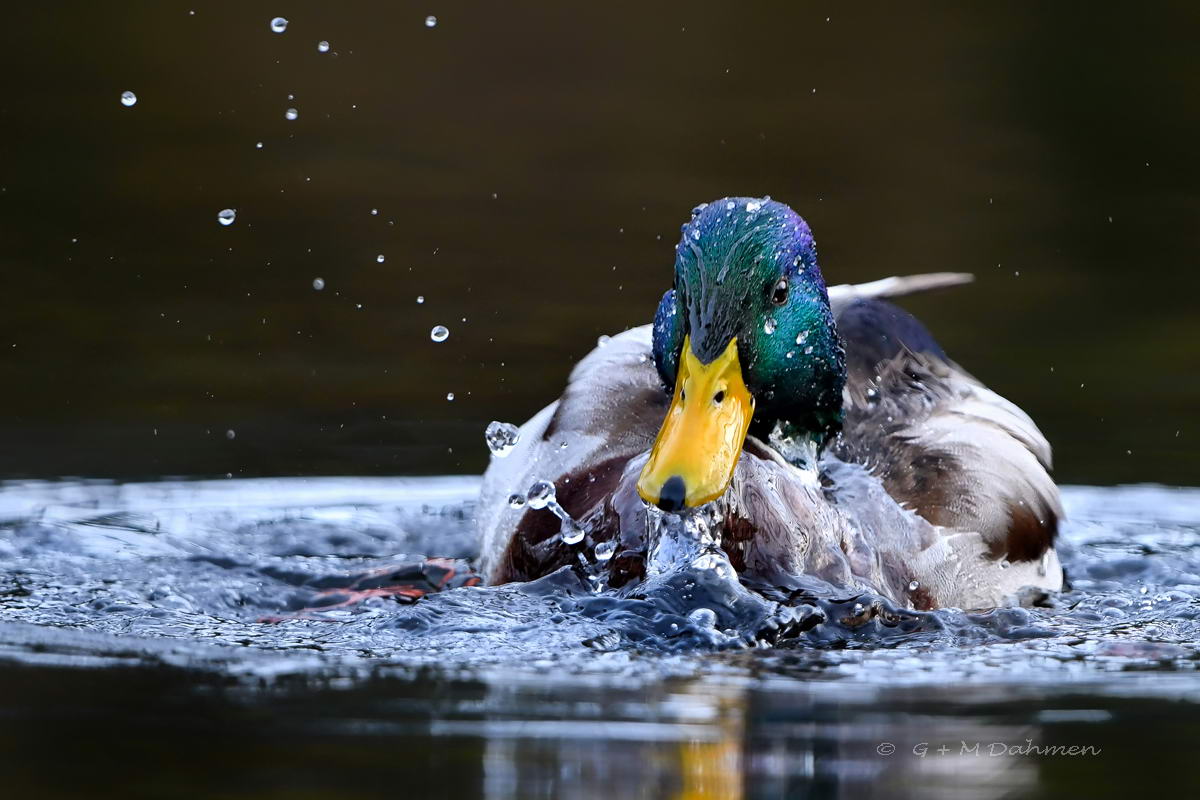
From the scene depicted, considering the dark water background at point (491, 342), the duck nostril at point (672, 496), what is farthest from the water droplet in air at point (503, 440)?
the duck nostril at point (672, 496)

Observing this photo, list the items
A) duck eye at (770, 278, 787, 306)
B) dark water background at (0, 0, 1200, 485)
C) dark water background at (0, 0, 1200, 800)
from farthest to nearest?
dark water background at (0, 0, 1200, 485)
duck eye at (770, 278, 787, 306)
dark water background at (0, 0, 1200, 800)

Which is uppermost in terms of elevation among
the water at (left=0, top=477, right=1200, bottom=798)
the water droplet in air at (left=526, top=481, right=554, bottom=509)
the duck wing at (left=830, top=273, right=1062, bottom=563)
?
the duck wing at (left=830, top=273, right=1062, bottom=563)

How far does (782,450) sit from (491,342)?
9.09 ft

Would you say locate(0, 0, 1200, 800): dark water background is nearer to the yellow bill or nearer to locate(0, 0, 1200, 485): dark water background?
locate(0, 0, 1200, 485): dark water background

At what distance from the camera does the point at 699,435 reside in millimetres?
4727

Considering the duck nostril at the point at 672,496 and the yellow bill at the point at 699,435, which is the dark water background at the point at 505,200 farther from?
the duck nostril at the point at 672,496

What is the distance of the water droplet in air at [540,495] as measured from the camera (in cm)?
530

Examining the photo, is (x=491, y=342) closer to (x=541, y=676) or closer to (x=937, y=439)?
(x=937, y=439)

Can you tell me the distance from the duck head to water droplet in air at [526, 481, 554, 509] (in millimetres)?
448

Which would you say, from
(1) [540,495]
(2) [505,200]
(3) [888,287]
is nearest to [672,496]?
(1) [540,495]

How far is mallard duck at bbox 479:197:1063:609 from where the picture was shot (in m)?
4.89

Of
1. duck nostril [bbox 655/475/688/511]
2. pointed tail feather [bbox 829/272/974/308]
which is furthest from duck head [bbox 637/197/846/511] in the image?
pointed tail feather [bbox 829/272/974/308]

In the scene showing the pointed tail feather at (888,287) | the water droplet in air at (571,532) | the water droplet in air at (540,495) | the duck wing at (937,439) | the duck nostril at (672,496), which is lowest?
the water droplet in air at (571,532)

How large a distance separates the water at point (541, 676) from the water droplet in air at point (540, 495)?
31 centimetres
